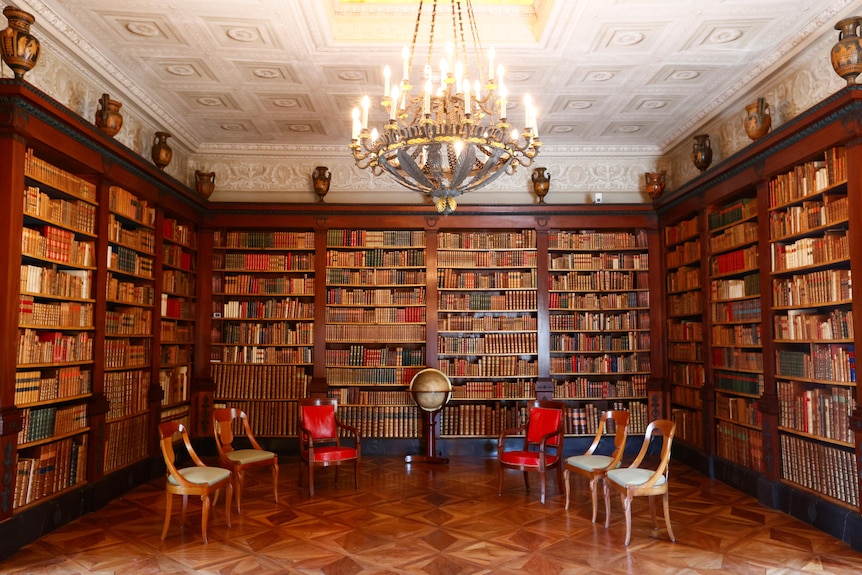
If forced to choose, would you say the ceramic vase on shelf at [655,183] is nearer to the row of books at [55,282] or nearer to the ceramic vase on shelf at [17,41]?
the row of books at [55,282]

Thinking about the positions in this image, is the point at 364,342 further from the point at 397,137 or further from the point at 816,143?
the point at 816,143

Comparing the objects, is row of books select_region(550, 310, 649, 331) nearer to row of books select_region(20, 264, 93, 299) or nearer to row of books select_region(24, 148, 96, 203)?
row of books select_region(20, 264, 93, 299)

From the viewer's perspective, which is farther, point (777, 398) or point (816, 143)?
point (777, 398)

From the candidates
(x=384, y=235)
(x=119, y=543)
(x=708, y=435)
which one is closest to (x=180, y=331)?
(x=384, y=235)

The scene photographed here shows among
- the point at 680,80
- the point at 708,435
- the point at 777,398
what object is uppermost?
the point at 680,80

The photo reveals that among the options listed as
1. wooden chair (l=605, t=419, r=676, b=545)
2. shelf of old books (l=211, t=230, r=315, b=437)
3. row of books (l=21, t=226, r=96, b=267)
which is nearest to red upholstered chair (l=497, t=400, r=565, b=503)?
wooden chair (l=605, t=419, r=676, b=545)

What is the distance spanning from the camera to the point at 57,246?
5.14 m

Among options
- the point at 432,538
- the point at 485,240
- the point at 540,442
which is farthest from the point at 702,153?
the point at 432,538

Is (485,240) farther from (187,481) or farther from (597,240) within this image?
(187,481)

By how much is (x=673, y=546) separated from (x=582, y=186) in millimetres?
5246

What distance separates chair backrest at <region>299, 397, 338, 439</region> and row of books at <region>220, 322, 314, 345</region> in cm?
144

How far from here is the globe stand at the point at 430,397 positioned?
730cm

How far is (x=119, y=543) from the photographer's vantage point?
466 cm

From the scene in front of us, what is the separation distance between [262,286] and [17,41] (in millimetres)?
4427
